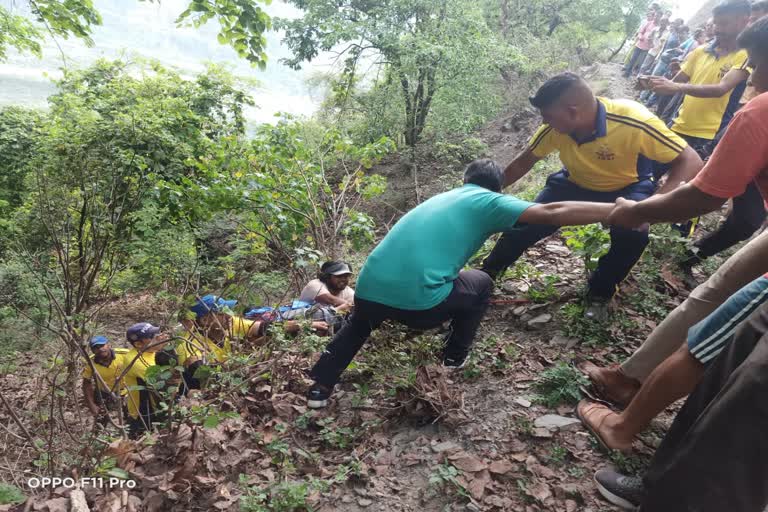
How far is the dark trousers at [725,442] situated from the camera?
1.27 metres

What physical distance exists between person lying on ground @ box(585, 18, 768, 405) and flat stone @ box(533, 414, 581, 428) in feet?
0.81

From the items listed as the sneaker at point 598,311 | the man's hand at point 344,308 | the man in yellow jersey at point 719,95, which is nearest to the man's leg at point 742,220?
the man in yellow jersey at point 719,95

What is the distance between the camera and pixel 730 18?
11.4 ft

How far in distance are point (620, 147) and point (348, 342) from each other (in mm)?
2308

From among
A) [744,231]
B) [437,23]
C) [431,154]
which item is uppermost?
[437,23]

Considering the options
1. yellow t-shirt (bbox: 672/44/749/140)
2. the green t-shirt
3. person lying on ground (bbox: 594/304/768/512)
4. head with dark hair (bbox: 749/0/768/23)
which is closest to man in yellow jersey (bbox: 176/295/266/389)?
the green t-shirt

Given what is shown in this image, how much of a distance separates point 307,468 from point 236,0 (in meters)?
4.03

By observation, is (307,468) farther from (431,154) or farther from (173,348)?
(431,154)

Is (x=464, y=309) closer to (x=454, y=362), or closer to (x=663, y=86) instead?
(x=454, y=362)

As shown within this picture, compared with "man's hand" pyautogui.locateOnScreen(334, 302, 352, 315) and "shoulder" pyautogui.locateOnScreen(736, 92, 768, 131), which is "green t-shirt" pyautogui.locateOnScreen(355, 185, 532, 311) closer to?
"shoulder" pyautogui.locateOnScreen(736, 92, 768, 131)

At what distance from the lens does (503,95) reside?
14562 millimetres

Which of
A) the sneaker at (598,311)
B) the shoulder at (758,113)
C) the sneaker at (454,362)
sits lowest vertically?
the sneaker at (454,362)

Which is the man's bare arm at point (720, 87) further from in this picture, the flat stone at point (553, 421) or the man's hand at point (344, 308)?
the man's hand at point (344, 308)

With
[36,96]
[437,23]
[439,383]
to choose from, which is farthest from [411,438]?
[36,96]
